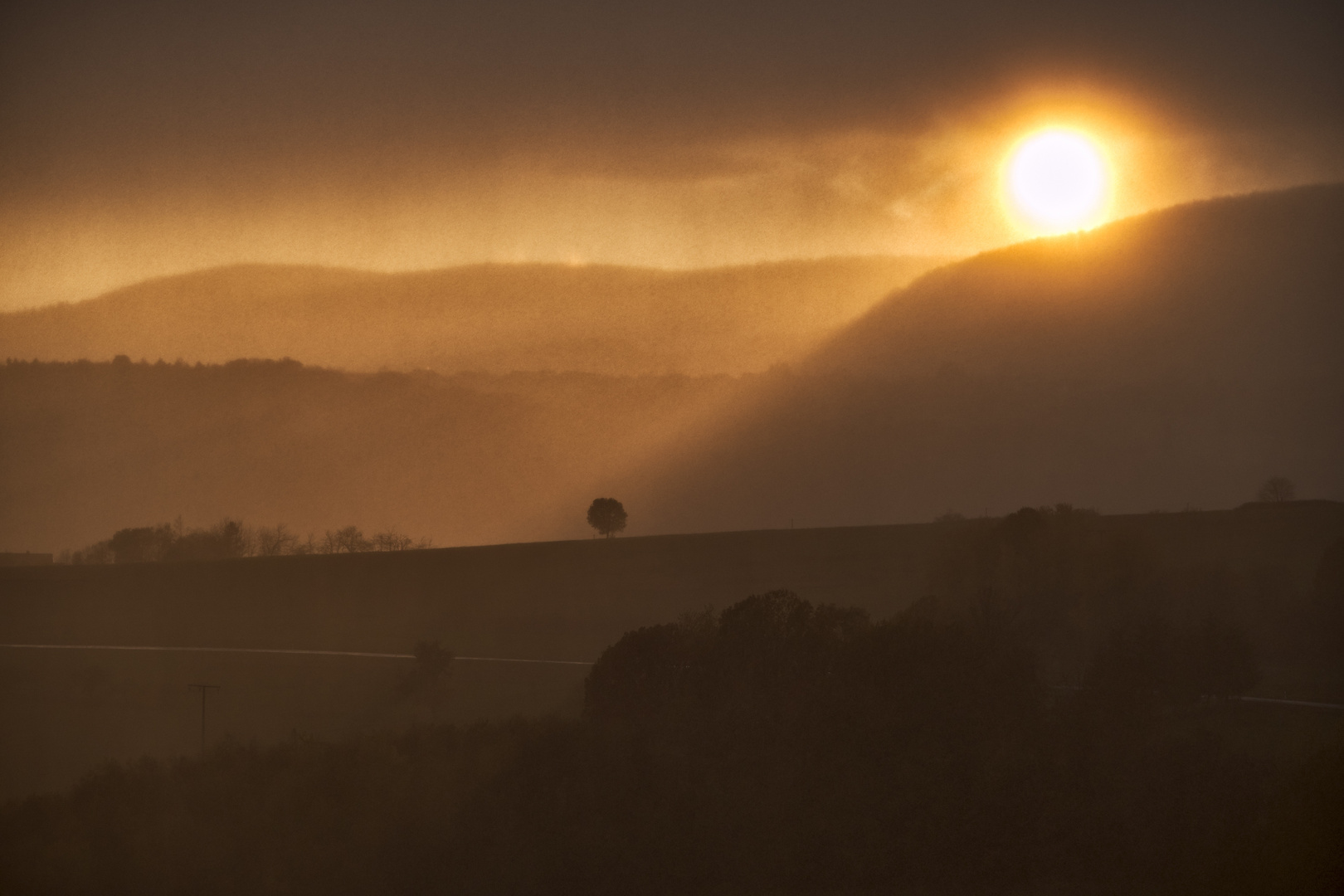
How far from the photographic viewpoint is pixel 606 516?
451ft

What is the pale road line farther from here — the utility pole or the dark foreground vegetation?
the dark foreground vegetation

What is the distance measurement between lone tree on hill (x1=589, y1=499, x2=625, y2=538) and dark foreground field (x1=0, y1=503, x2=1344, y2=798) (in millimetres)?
20585

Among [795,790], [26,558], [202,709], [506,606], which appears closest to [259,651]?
[202,709]

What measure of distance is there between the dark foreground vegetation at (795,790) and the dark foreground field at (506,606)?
1091 centimetres

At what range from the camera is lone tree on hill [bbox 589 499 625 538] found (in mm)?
137375

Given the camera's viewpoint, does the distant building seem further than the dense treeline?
No

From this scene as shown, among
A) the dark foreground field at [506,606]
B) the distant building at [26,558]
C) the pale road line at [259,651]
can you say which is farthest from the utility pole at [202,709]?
the distant building at [26,558]

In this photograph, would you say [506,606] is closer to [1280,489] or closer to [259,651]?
[259,651]

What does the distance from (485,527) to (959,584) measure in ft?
408

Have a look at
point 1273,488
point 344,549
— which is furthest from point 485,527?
point 1273,488

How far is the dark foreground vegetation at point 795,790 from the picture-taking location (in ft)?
120

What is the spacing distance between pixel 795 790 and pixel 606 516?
97.4m

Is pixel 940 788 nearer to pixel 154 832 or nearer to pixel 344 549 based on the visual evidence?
pixel 154 832

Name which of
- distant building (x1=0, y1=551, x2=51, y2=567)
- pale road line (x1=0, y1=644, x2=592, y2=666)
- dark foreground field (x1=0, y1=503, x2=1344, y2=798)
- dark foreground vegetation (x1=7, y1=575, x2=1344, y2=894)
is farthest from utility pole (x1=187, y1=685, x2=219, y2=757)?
distant building (x1=0, y1=551, x2=51, y2=567)
